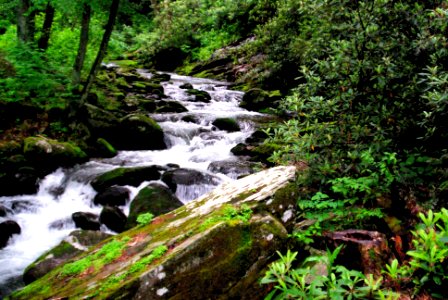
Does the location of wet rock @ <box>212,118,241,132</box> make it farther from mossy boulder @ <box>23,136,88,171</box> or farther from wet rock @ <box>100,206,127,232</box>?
wet rock @ <box>100,206,127,232</box>

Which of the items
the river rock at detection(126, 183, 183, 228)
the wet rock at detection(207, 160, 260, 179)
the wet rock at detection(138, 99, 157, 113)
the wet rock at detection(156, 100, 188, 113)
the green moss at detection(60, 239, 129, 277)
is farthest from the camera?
the wet rock at detection(156, 100, 188, 113)

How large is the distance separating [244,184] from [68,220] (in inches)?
233

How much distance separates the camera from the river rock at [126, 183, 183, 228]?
305 inches

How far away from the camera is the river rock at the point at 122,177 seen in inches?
383

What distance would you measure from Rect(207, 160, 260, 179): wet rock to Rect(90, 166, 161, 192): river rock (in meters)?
2.05

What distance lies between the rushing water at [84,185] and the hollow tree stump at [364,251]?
20.0ft

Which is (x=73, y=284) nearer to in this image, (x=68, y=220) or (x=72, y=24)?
(x=68, y=220)

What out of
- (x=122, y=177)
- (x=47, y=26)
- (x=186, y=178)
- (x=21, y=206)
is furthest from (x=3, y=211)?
(x=47, y=26)

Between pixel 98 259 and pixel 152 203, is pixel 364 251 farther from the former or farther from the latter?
pixel 152 203

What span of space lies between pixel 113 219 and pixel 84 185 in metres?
2.54

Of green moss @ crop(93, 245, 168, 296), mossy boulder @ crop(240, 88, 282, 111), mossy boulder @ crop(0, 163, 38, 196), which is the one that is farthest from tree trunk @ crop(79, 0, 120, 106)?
green moss @ crop(93, 245, 168, 296)

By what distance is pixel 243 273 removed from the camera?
10.8 ft

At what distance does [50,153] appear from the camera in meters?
10.9

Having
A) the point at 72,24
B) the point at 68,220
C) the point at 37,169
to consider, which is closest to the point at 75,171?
the point at 37,169
